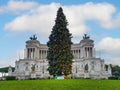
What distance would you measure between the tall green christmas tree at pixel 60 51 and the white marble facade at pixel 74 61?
52.0m

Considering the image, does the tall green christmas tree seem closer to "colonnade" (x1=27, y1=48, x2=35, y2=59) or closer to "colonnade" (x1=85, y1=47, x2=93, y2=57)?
"colonnade" (x1=85, y1=47, x2=93, y2=57)

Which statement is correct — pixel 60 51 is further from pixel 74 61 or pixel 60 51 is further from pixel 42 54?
pixel 42 54

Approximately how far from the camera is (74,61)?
12875cm

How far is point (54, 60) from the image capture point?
62.6 metres

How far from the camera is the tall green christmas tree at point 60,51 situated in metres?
61.5

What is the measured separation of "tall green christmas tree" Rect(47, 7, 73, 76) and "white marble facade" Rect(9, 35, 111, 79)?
52.0 m

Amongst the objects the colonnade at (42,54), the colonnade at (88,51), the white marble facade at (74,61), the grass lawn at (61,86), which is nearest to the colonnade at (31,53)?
the white marble facade at (74,61)

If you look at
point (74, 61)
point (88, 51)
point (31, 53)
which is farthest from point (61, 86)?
point (31, 53)

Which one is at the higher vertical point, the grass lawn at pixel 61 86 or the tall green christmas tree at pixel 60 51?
the tall green christmas tree at pixel 60 51

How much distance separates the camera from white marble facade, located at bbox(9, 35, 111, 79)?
388 ft

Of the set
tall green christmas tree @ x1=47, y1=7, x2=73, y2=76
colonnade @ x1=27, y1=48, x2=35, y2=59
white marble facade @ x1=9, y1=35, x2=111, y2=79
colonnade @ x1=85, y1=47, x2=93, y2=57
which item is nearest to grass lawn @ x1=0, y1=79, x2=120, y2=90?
tall green christmas tree @ x1=47, y1=7, x2=73, y2=76

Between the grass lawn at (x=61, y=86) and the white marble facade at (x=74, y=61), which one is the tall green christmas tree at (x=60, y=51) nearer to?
the grass lawn at (x=61, y=86)

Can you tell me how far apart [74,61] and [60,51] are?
220 feet

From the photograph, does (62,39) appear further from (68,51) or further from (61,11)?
(61,11)
